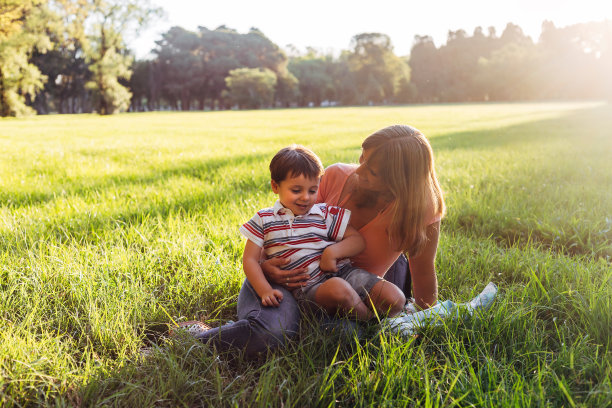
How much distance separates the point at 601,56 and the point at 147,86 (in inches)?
3006

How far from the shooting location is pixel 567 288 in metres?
2.34

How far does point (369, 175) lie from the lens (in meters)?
2.11

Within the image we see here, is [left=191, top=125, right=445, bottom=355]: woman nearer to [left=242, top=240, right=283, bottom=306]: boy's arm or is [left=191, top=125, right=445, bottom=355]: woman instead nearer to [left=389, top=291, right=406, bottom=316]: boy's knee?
[left=242, top=240, right=283, bottom=306]: boy's arm

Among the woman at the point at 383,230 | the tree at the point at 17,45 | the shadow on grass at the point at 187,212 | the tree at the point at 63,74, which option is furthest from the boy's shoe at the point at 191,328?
the tree at the point at 63,74

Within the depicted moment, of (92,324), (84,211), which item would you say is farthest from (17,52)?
(92,324)

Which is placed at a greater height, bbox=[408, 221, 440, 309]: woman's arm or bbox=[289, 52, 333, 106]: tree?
bbox=[289, 52, 333, 106]: tree

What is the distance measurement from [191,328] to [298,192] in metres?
0.81

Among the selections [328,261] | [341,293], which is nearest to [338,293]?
Result: [341,293]

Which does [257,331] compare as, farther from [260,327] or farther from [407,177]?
[407,177]

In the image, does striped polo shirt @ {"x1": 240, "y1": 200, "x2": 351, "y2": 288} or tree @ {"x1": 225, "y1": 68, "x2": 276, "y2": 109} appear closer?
striped polo shirt @ {"x1": 240, "y1": 200, "x2": 351, "y2": 288}

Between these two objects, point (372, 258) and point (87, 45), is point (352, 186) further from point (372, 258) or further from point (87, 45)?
point (87, 45)

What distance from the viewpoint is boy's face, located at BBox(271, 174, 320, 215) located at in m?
1.96

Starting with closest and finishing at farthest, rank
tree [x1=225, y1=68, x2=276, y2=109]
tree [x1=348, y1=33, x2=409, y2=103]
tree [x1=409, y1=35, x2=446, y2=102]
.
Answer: tree [x1=225, y1=68, x2=276, y2=109] < tree [x1=348, y1=33, x2=409, y2=103] < tree [x1=409, y1=35, x2=446, y2=102]

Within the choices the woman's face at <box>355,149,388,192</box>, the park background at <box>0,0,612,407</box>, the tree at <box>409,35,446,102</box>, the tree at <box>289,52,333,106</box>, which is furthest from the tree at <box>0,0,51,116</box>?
the tree at <box>409,35,446,102</box>
